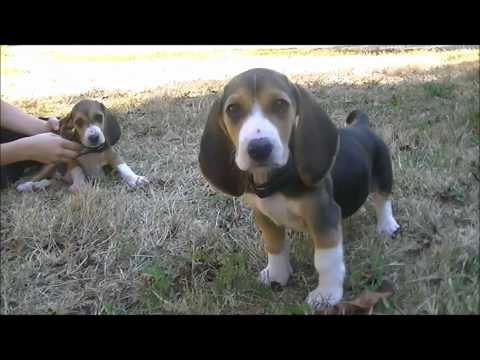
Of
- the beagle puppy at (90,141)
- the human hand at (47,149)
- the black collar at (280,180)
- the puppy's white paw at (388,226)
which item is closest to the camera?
the black collar at (280,180)

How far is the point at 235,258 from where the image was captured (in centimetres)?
229

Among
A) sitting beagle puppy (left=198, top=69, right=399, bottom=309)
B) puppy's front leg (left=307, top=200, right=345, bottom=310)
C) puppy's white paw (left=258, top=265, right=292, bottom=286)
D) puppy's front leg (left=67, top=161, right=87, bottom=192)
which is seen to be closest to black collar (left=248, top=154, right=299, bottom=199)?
sitting beagle puppy (left=198, top=69, right=399, bottom=309)

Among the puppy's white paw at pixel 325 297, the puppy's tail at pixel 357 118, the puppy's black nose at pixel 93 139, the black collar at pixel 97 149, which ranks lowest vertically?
the puppy's white paw at pixel 325 297

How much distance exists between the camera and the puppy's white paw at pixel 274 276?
6.99ft

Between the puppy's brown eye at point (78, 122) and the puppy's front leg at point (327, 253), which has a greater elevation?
the puppy's brown eye at point (78, 122)

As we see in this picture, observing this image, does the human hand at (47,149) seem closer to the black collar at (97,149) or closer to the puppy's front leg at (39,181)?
the puppy's front leg at (39,181)

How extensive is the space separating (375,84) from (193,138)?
1.12m

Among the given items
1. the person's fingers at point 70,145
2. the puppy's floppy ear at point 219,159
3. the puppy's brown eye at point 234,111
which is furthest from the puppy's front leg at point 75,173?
the puppy's brown eye at point 234,111

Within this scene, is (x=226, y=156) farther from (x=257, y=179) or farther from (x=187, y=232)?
(x=187, y=232)

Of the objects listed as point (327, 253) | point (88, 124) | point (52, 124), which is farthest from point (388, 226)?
point (52, 124)

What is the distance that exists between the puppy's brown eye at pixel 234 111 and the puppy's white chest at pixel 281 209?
351mm

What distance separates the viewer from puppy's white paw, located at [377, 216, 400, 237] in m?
2.12

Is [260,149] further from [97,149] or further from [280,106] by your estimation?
[97,149]

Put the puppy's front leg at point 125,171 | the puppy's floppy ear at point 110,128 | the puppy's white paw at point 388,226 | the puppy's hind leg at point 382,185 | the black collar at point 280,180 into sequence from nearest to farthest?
the black collar at point 280,180, the puppy's white paw at point 388,226, the puppy's hind leg at point 382,185, the puppy's front leg at point 125,171, the puppy's floppy ear at point 110,128
